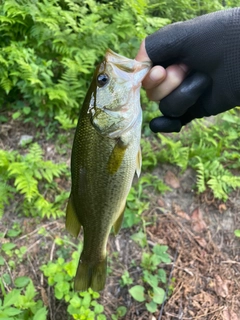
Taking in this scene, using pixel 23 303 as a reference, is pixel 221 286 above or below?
below

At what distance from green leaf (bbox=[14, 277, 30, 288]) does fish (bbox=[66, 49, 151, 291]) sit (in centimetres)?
103

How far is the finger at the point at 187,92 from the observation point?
1805mm

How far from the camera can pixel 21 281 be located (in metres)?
2.46

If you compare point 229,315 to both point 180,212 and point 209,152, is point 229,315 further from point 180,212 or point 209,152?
point 209,152

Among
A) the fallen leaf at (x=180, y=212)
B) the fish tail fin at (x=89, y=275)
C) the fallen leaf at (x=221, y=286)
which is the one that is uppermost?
the fish tail fin at (x=89, y=275)

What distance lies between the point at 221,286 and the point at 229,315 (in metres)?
0.23

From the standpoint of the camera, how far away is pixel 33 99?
3.65 meters

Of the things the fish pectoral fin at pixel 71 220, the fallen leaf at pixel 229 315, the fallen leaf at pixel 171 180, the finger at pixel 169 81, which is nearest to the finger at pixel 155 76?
the finger at pixel 169 81

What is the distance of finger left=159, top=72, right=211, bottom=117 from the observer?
180 cm

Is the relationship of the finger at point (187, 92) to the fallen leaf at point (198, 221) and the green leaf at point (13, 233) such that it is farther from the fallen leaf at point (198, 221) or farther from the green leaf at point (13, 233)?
the green leaf at point (13, 233)

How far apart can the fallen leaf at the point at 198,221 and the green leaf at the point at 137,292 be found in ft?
2.82

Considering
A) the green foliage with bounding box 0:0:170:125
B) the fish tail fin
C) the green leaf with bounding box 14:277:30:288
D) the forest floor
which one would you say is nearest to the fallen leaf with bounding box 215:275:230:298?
the forest floor

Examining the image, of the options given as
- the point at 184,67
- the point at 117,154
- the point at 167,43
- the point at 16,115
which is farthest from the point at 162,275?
the point at 16,115

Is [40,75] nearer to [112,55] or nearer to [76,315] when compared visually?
[112,55]
